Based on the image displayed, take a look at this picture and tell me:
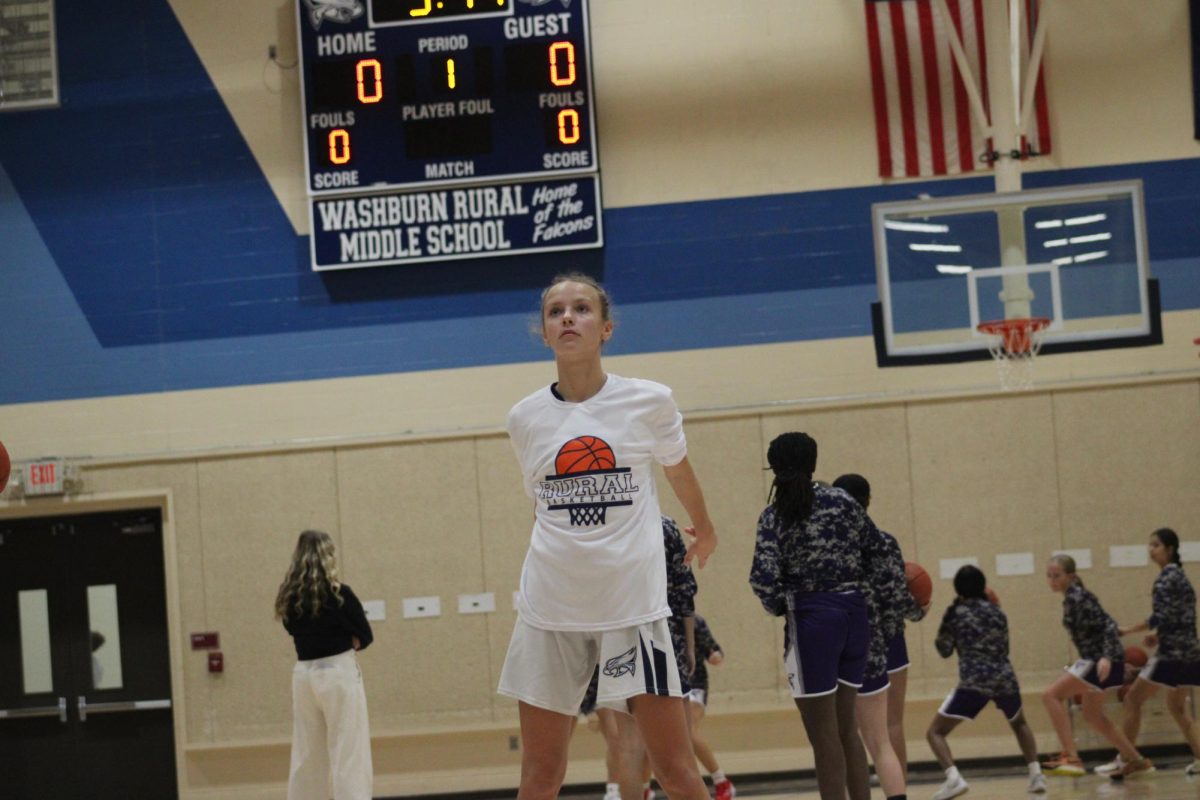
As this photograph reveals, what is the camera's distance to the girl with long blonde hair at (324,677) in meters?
7.82

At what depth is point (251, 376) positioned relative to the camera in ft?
39.1

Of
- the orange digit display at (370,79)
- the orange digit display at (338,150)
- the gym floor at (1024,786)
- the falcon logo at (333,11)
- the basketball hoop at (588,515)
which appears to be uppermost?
the falcon logo at (333,11)

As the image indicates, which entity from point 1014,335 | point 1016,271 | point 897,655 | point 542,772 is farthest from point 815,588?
point 1016,271

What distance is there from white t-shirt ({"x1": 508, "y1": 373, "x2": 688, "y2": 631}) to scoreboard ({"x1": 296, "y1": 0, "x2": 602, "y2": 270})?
7.76 metres

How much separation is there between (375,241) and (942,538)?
18.2ft

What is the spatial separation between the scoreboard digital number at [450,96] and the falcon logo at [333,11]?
0.03m

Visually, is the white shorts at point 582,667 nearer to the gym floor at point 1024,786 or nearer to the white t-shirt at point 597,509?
the white t-shirt at point 597,509

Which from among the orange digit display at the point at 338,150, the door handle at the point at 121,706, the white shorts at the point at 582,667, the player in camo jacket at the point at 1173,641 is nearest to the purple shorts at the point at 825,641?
the white shorts at the point at 582,667

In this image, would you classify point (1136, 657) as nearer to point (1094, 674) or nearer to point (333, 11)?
point (1094, 674)

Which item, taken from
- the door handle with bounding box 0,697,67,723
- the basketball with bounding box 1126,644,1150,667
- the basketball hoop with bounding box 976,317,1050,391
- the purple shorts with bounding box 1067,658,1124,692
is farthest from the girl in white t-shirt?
the door handle with bounding box 0,697,67,723

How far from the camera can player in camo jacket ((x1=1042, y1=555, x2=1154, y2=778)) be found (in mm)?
9664

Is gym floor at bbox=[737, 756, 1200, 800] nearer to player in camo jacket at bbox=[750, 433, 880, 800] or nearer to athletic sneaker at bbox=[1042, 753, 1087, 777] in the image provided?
athletic sneaker at bbox=[1042, 753, 1087, 777]

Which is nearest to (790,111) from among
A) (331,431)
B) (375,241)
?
(375,241)

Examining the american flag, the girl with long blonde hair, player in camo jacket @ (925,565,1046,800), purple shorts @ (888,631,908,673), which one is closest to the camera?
purple shorts @ (888,631,908,673)
